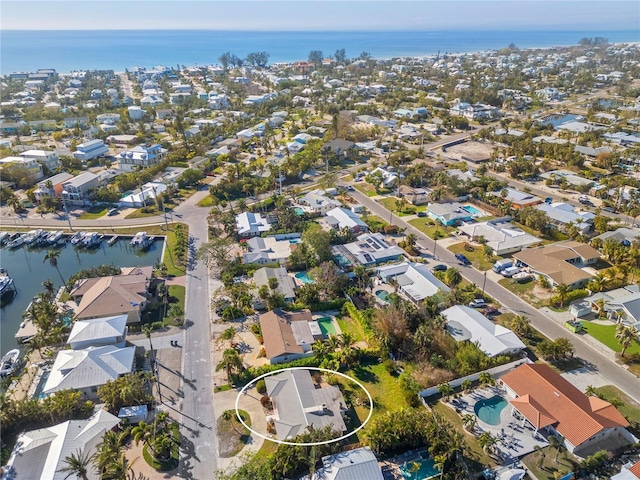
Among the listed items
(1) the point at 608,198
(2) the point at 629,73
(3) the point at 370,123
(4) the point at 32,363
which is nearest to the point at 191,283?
(4) the point at 32,363

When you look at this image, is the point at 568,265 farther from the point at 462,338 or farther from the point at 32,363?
the point at 32,363

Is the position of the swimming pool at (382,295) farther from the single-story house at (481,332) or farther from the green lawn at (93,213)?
the green lawn at (93,213)

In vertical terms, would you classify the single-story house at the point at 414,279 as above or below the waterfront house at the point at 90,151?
below

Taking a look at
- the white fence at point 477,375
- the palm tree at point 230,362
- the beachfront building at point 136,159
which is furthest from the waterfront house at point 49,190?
the white fence at point 477,375

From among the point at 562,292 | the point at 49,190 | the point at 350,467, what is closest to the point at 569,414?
the point at 350,467

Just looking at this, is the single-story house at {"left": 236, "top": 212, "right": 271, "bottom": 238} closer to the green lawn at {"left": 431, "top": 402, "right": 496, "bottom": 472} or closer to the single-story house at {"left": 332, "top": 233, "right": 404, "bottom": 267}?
the single-story house at {"left": 332, "top": 233, "right": 404, "bottom": 267}

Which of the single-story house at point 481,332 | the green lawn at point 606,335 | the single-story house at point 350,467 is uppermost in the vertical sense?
the single-story house at point 350,467
